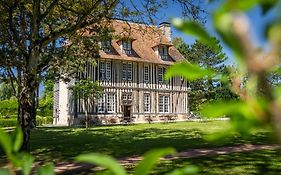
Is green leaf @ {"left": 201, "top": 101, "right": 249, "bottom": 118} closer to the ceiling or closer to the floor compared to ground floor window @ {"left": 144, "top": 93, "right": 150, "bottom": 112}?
closer to the floor

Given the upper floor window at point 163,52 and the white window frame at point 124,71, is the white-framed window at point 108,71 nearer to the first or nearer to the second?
the white window frame at point 124,71

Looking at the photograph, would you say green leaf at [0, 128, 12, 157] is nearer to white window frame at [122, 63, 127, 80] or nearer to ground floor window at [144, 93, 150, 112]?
white window frame at [122, 63, 127, 80]

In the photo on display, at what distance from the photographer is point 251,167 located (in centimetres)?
1056

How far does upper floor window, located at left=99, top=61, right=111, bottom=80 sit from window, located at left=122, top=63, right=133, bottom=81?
6.46ft

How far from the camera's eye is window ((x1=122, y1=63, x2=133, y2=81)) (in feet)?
153

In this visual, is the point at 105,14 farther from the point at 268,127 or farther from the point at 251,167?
the point at 268,127

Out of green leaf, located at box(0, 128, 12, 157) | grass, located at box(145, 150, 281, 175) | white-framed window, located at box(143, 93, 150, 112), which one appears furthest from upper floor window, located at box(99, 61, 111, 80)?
green leaf, located at box(0, 128, 12, 157)

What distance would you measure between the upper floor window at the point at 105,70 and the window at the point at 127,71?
1.97 m

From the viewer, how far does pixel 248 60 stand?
0.51 metres

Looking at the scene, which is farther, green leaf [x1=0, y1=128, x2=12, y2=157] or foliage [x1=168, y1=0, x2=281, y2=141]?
green leaf [x1=0, y1=128, x2=12, y2=157]

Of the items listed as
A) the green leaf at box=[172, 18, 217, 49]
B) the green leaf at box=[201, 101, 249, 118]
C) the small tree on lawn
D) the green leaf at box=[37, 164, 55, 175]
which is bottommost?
the green leaf at box=[37, 164, 55, 175]

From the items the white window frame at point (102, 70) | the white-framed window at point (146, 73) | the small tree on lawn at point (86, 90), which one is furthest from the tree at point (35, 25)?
the white-framed window at point (146, 73)

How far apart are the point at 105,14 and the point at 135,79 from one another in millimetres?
32339

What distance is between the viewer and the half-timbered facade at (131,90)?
44344 mm
